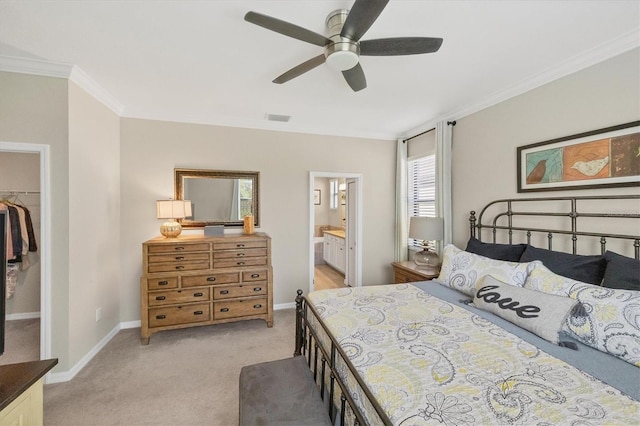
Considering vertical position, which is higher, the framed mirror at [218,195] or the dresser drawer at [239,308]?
the framed mirror at [218,195]

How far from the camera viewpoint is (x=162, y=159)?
3.42m

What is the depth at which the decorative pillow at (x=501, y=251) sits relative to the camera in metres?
2.41

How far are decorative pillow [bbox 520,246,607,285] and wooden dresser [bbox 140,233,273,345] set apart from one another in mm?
2766

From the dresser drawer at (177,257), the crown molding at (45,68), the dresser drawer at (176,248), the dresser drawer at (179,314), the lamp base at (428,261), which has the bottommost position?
the dresser drawer at (179,314)

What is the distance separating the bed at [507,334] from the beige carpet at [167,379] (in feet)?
2.76

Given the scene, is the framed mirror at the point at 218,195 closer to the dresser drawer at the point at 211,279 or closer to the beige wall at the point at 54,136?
the dresser drawer at the point at 211,279

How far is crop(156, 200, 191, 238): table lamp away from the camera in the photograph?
10.2 feet

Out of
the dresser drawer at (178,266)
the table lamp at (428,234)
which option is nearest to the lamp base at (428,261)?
the table lamp at (428,234)

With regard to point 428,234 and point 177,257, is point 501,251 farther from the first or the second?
point 177,257

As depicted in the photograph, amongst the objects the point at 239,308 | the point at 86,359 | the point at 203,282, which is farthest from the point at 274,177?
the point at 86,359

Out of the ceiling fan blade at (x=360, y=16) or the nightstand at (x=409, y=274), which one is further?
the nightstand at (x=409, y=274)

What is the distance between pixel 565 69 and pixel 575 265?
1.65 meters

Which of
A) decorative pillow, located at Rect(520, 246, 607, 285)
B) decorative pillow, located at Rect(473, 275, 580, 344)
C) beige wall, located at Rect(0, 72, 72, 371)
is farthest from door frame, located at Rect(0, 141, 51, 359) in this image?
decorative pillow, located at Rect(520, 246, 607, 285)

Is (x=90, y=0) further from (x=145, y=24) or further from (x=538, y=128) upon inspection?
(x=538, y=128)
